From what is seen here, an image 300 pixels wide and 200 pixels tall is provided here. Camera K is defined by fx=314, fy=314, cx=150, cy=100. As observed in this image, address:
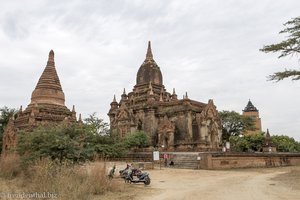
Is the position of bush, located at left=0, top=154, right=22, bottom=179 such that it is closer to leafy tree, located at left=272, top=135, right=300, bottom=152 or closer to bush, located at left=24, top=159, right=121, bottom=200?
bush, located at left=24, top=159, right=121, bottom=200

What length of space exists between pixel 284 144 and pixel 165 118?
2692 centimetres

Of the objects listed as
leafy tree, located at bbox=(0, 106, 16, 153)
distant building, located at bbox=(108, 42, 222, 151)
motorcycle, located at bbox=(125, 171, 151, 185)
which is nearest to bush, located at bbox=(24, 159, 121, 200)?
motorcycle, located at bbox=(125, 171, 151, 185)

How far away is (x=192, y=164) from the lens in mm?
24250

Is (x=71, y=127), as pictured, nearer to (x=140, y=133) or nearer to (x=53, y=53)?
(x=140, y=133)

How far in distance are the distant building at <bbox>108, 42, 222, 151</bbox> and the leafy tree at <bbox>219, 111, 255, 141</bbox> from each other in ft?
55.0

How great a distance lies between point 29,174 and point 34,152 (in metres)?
1.24

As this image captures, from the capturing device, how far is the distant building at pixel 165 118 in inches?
1344

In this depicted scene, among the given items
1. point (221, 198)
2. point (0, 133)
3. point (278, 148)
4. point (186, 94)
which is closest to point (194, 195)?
point (221, 198)

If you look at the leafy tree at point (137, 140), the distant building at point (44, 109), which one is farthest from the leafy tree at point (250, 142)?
the distant building at point (44, 109)

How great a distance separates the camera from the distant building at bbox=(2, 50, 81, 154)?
34.9 metres

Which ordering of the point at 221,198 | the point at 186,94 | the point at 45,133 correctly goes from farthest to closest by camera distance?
the point at 186,94
the point at 45,133
the point at 221,198

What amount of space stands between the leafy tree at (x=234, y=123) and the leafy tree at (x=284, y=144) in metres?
4.78

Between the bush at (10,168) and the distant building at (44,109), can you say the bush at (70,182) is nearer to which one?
the bush at (10,168)

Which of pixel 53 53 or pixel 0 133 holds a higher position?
pixel 53 53
